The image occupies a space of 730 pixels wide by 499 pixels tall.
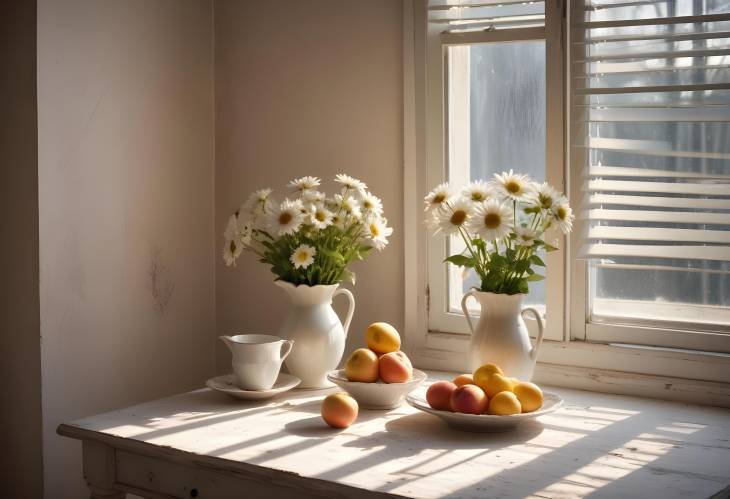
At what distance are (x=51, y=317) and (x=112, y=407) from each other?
0.99 ft

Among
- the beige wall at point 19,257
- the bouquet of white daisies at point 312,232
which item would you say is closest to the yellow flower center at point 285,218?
the bouquet of white daisies at point 312,232

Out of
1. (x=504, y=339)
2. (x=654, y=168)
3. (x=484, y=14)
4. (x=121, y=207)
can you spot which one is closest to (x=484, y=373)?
(x=504, y=339)

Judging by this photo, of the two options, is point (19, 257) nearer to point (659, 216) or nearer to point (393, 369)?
point (393, 369)

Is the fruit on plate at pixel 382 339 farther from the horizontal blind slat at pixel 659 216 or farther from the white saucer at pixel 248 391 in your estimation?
the horizontal blind slat at pixel 659 216

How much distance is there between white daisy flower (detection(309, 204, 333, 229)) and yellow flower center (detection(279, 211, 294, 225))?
4 centimetres

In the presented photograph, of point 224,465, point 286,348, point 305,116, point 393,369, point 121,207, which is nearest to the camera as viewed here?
point 224,465

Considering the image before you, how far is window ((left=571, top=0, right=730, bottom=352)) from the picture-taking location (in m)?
1.74

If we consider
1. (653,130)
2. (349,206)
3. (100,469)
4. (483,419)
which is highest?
(653,130)

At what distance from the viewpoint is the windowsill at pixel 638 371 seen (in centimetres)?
175

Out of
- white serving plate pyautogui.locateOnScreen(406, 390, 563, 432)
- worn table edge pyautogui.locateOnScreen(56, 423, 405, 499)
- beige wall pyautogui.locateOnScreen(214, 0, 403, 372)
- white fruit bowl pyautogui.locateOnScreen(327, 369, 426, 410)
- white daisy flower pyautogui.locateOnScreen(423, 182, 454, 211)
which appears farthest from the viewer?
beige wall pyautogui.locateOnScreen(214, 0, 403, 372)

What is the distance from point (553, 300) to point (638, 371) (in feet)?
0.76

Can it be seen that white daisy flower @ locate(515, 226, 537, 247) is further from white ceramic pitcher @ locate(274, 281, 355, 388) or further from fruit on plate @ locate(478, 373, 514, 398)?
white ceramic pitcher @ locate(274, 281, 355, 388)

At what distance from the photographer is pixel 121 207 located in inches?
84.3

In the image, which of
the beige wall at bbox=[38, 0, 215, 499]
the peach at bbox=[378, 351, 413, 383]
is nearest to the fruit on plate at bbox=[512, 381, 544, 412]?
the peach at bbox=[378, 351, 413, 383]
